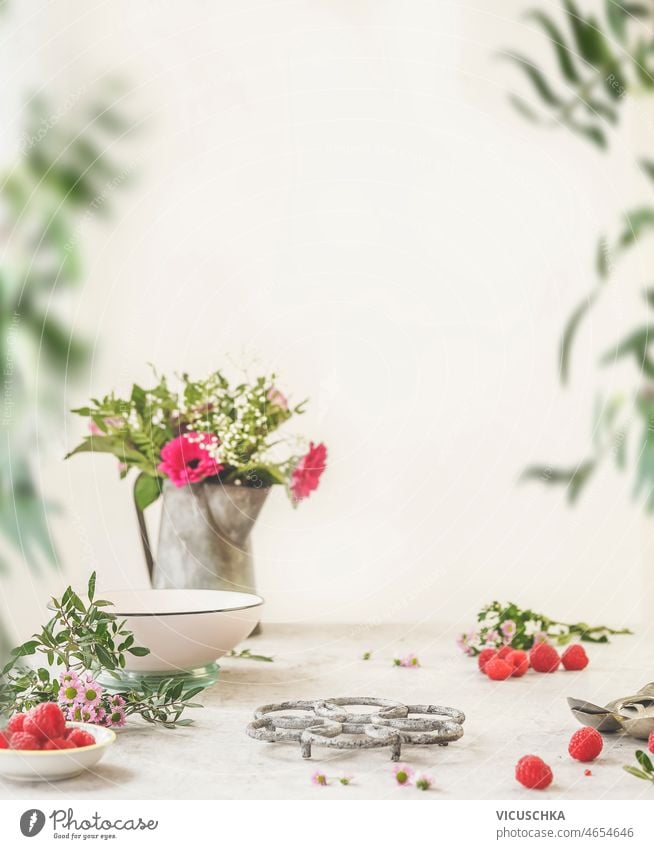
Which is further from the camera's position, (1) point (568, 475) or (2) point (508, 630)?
(1) point (568, 475)

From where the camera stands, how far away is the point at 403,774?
62cm

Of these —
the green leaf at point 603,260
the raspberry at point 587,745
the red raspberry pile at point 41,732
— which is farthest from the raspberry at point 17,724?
the green leaf at point 603,260

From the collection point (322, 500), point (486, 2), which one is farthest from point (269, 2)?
point (322, 500)

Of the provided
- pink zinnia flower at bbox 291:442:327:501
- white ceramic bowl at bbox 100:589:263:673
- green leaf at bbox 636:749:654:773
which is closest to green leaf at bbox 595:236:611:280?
pink zinnia flower at bbox 291:442:327:501

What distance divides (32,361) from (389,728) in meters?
0.77

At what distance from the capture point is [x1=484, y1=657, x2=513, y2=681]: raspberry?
932 mm

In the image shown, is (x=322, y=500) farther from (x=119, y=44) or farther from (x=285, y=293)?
(x=119, y=44)

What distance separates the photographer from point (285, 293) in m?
1.33

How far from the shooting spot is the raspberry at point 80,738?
63 centimetres

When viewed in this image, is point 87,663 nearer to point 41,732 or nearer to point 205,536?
point 41,732

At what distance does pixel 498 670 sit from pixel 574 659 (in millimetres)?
102

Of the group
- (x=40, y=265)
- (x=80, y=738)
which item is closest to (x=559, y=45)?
(x=40, y=265)

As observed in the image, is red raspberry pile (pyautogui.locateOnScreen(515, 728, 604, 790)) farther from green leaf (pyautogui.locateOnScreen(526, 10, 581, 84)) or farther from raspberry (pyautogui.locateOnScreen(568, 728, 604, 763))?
green leaf (pyautogui.locateOnScreen(526, 10, 581, 84))

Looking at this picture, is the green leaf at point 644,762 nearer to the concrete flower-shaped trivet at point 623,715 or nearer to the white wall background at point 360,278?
the concrete flower-shaped trivet at point 623,715
